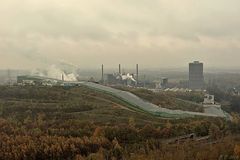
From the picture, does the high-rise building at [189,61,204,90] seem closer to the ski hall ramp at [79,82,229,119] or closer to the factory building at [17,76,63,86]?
the factory building at [17,76,63,86]

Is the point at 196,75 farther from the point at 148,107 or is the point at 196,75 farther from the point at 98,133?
the point at 98,133

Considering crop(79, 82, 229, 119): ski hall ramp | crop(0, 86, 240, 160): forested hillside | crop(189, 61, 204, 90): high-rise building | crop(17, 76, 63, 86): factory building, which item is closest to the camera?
crop(0, 86, 240, 160): forested hillside

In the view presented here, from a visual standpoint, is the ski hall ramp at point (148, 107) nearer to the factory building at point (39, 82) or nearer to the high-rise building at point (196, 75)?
the factory building at point (39, 82)

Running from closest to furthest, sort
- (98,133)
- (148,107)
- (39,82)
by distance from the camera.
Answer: (98,133) → (148,107) → (39,82)

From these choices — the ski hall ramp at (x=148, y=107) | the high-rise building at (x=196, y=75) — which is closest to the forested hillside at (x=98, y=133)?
the ski hall ramp at (x=148, y=107)

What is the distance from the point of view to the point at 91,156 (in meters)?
23.6

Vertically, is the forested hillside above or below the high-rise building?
below

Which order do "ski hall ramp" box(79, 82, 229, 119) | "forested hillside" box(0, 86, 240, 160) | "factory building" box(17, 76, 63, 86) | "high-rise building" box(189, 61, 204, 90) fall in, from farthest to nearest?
"high-rise building" box(189, 61, 204, 90), "factory building" box(17, 76, 63, 86), "ski hall ramp" box(79, 82, 229, 119), "forested hillside" box(0, 86, 240, 160)

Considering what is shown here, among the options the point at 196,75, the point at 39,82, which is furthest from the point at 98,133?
the point at 196,75

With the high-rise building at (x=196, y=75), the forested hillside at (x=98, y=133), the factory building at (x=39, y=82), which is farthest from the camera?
the high-rise building at (x=196, y=75)

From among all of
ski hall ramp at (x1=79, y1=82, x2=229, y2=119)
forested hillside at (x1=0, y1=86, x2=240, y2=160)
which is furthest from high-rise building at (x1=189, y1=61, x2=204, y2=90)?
forested hillside at (x1=0, y1=86, x2=240, y2=160)

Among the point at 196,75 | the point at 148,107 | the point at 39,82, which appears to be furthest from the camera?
the point at 196,75

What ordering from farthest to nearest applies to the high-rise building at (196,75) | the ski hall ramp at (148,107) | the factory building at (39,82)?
the high-rise building at (196,75) < the factory building at (39,82) < the ski hall ramp at (148,107)

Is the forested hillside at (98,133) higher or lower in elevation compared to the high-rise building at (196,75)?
lower
